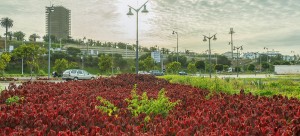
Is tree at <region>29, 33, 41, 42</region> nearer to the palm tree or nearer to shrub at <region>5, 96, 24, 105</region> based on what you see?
the palm tree

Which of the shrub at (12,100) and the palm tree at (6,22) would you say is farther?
the palm tree at (6,22)

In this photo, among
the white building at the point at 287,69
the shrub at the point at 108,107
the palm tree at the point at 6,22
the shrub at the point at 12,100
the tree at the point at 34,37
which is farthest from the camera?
the tree at the point at 34,37

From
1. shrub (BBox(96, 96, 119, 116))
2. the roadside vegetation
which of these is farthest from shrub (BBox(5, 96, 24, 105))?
the roadside vegetation

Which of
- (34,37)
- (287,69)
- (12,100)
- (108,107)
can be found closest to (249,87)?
(108,107)

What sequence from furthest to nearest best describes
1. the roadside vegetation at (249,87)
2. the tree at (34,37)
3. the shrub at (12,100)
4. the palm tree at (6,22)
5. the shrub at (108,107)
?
the tree at (34,37), the palm tree at (6,22), the roadside vegetation at (249,87), the shrub at (12,100), the shrub at (108,107)

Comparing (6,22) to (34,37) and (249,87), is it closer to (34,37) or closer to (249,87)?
(34,37)

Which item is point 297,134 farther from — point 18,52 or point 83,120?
point 18,52

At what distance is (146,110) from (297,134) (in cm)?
284

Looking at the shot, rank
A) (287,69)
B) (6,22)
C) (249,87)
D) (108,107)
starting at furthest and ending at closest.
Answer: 1. (6,22)
2. (287,69)
3. (249,87)
4. (108,107)

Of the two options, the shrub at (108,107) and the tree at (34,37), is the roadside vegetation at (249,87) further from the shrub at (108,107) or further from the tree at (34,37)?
the tree at (34,37)

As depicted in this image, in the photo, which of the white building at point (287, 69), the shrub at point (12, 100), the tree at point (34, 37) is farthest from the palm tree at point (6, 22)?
the shrub at point (12, 100)

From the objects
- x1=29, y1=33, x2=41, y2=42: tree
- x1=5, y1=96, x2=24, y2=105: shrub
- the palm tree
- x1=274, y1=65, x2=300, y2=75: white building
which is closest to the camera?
x1=5, y1=96, x2=24, y2=105: shrub

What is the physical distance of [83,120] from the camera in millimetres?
4547

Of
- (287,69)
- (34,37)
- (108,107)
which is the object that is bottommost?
(287,69)
